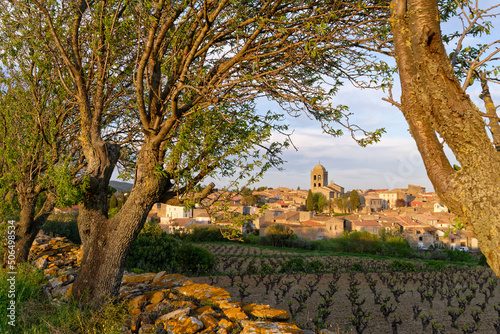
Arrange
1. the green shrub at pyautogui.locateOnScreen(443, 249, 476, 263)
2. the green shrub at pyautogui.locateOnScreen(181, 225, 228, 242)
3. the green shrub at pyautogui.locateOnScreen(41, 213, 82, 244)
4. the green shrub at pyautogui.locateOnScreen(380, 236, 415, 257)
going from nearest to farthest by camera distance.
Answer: the green shrub at pyautogui.locateOnScreen(41, 213, 82, 244) → the green shrub at pyautogui.locateOnScreen(380, 236, 415, 257) → the green shrub at pyautogui.locateOnScreen(443, 249, 476, 263) → the green shrub at pyautogui.locateOnScreen(181, 225, 228, 242)

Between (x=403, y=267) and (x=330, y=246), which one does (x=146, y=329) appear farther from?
(x=330, y=246)

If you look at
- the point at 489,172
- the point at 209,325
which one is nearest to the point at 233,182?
the point at 209,325

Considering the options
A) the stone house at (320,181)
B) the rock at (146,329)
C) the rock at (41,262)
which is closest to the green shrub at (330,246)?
the rock at (41,262)

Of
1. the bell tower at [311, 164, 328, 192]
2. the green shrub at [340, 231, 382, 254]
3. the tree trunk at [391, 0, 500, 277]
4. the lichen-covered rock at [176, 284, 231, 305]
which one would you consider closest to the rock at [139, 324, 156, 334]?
the lichen-covered rock at [176, 284, 231, 305]

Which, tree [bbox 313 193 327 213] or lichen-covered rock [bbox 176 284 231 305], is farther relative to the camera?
tree [bbox 313 193 327 213]

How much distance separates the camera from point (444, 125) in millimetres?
2686

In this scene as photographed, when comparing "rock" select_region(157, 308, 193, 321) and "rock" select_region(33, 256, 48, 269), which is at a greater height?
"rock" select_region(157, 308, 193, 321)

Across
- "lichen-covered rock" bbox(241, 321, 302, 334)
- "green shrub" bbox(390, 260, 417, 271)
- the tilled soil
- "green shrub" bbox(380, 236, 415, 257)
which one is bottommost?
"green shrub" bbox(380, 236, 415, 257)

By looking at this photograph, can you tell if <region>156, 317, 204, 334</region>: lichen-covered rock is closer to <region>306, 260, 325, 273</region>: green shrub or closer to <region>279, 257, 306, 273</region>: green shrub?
<region>279, 257, 306, 273</region>: green shrub

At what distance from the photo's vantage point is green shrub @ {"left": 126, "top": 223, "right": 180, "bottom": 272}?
1216 cm

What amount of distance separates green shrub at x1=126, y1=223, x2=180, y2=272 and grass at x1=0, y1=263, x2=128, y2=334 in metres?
5.37

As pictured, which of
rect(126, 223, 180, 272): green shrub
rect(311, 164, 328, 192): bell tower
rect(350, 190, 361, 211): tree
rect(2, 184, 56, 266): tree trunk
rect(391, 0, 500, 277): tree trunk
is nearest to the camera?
rect(391, 0, 500, 277): tree trunk

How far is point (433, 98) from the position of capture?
2787mm

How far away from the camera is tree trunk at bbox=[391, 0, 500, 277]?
2389 millimetres
